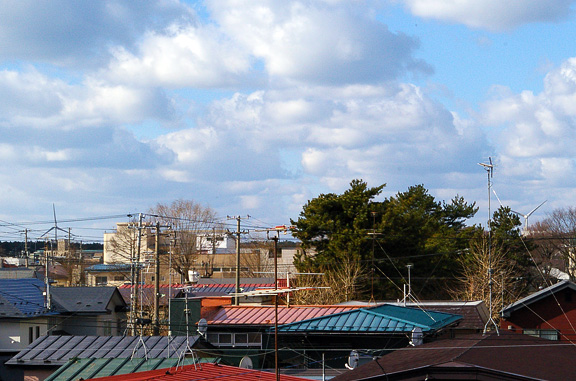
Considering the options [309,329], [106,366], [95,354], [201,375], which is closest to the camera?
[201,375]

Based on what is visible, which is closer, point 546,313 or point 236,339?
point 546,313

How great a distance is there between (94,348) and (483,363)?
56.6 feet

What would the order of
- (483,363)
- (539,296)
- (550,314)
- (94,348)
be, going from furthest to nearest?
1. (550,314)
2. (539,296)
3. (94,348)
4. (483,363)

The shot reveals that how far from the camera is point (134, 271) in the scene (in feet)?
133

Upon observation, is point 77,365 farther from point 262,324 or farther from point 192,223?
point 192,223

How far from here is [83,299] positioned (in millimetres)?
41875

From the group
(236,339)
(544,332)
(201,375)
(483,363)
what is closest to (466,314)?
(544,332)

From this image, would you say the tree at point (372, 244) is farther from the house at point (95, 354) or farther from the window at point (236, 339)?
the house at point (95, 354)

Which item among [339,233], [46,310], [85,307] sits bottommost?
[85,307]

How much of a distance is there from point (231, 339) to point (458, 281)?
29.9m

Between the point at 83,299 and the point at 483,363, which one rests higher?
the point at 483,363

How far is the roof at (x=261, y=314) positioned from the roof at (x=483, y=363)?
51.9ft

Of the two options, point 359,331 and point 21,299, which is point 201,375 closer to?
point 359,331

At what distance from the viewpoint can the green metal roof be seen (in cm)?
2656
